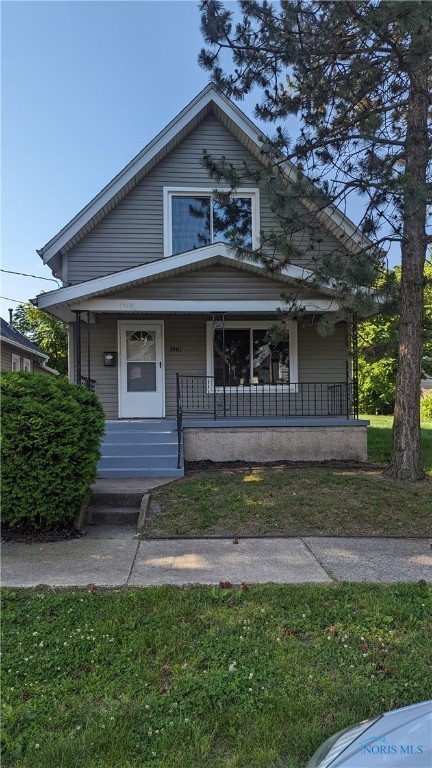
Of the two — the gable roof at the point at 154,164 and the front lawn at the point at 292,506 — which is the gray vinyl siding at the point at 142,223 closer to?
the gable roof at the point at 154,164

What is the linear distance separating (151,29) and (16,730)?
1085cm

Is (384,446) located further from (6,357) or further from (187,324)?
(6,357)

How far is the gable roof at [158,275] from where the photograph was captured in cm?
852

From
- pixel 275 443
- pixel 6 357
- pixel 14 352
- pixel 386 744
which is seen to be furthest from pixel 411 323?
pixel 14 352

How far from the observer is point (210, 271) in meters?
9.23

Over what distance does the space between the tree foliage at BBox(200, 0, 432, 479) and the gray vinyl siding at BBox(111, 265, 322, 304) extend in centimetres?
124

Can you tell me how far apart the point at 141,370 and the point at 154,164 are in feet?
14.8

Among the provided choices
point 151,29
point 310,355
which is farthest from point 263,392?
point 151,29

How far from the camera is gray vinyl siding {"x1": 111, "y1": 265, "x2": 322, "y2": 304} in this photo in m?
9.13

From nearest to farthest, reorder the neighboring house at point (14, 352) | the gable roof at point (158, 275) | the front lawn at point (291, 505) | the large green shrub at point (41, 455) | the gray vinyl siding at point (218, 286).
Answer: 1. the large green shrub at point (41, 455)
2. the front lawn at point (291, 505)
3. the gable roof at point (158, 275)
4. the gray vinyl siding at point (218, 286)
5. the neighboring house at point (14, 352)

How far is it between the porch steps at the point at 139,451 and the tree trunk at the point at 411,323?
3.44 metres

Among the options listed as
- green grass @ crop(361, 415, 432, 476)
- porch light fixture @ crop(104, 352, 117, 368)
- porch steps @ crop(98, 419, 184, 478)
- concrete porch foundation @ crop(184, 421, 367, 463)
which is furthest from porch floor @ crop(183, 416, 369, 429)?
porch light fixture @ crop(104, 352, 117, 368)
